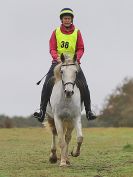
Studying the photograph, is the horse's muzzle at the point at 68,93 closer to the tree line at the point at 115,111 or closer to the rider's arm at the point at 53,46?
the rider's arm at the point at 53,46

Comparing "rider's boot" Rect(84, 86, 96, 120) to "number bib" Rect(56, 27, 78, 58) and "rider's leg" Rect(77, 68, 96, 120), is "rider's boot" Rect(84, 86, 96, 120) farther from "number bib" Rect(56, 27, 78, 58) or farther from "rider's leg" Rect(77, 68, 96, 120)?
"number bib" Rect(56, 27, 78, 58)

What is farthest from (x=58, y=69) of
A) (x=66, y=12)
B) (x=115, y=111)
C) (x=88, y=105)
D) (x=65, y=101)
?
(x=115, y=111)

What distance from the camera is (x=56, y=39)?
596 inches

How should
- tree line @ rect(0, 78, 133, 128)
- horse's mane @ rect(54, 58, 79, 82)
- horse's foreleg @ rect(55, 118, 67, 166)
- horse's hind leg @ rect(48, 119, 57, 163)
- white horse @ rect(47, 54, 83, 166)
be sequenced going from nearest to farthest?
1. white horse @ rect(47, 54, 83, 166)
2. horse's mane @ rect(54, 58, 79, 82)
3. horse's foreleg @ rect(55, 118, 67, 166)
4. horse's hind leg @ rect(48, 119, 57, 163)
5. tree line @ rect(0, 78, 133, 128)

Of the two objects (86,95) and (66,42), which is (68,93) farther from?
(66,42)

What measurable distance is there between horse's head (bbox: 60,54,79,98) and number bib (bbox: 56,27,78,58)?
0.86 metres

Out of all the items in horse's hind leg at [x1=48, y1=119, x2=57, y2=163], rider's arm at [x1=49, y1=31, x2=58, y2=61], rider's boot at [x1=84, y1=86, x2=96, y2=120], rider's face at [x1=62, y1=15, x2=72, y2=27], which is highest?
rider's face at [x1=62, y1=15, x2=72, y2=27]

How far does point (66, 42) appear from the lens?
1506 cm

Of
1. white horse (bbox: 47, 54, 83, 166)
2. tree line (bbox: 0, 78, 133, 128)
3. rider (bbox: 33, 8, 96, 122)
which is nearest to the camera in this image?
white horse (bbox: 47, 54, 83, 166)

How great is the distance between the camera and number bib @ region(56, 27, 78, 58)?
49.4 feet

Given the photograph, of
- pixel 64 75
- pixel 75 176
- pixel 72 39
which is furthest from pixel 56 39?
pixel 75 176

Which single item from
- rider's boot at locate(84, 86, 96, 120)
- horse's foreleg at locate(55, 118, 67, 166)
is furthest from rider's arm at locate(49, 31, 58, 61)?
→ horse's foreleg at locate(55, 118, 67, 166)

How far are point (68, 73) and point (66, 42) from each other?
1.52 metres

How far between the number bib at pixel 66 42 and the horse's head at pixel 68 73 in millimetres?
862
